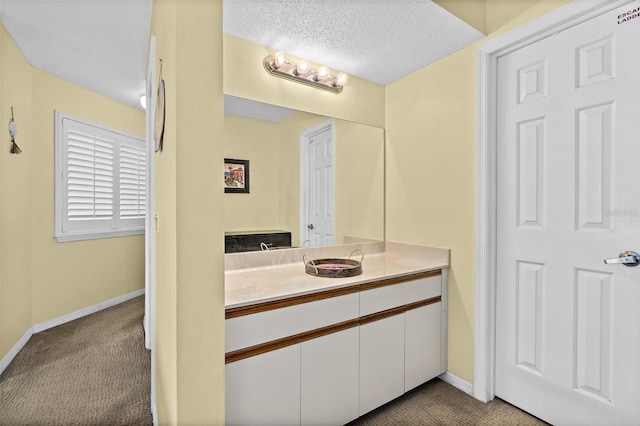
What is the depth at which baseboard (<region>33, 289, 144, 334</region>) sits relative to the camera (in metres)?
3.10

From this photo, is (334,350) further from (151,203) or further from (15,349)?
(15,349)

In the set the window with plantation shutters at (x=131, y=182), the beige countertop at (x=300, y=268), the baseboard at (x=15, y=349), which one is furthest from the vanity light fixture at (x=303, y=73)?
the baseboard at (x=15, y=349)

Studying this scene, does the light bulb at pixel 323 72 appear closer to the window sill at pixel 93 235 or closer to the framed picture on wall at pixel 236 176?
the framed picture on wall at pixel 236 176

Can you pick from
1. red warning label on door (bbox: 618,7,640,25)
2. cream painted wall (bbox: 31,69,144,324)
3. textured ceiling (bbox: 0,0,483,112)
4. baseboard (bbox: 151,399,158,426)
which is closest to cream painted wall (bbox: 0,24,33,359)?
cream painted wall (bbox: 31,69,144,324)

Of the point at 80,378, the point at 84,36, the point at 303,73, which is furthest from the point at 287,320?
the point at 84,36

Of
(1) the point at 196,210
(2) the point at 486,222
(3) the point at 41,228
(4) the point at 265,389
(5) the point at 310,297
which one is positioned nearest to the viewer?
(1) the point at 196,210

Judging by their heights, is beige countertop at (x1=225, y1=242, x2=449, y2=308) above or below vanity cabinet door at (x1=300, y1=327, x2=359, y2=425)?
above

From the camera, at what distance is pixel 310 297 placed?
5.00 ft

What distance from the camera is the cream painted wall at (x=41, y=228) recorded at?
8.26 feet

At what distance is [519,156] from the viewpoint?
185 centimetres

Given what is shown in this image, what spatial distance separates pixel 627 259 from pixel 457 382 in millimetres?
1205

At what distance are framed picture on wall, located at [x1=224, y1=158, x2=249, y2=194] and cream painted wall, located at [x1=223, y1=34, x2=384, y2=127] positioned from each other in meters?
0.41

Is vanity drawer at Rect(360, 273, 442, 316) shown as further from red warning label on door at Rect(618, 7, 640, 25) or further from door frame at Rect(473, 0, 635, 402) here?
red warning label on door at Rect(618, 7, 640, 25)

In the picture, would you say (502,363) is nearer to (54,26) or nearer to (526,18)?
(526,18)
